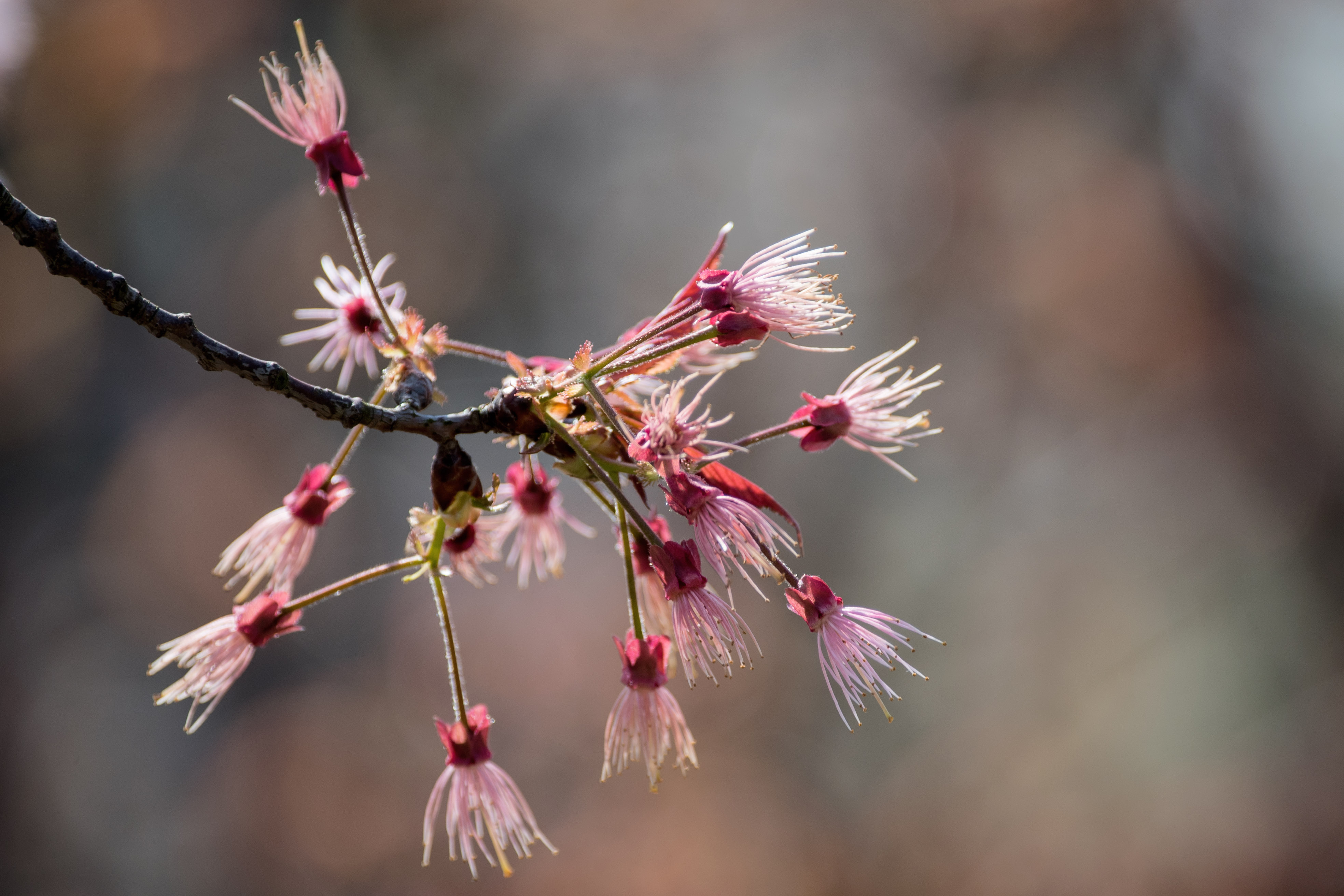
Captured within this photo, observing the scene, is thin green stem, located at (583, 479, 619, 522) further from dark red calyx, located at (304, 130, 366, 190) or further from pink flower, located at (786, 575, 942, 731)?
dark red calyx, located at (304, 130, 366, 190)

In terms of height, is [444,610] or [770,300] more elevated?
[770,300]

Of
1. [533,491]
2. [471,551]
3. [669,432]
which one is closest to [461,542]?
[471,551]

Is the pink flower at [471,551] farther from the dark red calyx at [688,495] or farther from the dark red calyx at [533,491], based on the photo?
the dark red calyx at [688,495]

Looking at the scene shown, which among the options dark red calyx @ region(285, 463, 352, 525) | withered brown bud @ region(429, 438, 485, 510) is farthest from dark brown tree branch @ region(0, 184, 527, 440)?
dark red calyx @ region(285, 463, 352, 525)

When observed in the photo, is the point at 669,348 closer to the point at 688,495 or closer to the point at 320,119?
the point at 688,495

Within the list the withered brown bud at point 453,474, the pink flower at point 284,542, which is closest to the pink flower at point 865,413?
the withered brown bud at point 453,474

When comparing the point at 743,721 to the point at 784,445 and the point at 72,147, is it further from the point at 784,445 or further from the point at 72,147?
the point at 72,147
